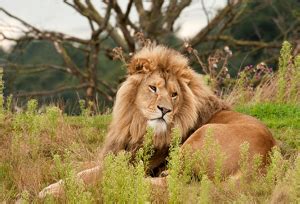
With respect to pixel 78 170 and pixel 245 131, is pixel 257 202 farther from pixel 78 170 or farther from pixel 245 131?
pixel 78 170

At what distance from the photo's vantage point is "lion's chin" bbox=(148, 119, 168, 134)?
6.09m

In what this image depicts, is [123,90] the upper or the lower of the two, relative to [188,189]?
upper

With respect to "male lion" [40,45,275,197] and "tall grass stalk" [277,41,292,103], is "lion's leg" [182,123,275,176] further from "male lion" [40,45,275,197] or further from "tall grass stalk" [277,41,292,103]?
"tall grass stalk" [277,41,292,103]

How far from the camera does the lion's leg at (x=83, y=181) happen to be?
17.0 feet

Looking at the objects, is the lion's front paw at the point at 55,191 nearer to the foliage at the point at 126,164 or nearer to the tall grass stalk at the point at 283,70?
the foliage at the point at 126,164

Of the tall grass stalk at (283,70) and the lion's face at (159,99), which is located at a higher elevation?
the lion's face at (159,99)

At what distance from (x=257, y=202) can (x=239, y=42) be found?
1478 centimetres

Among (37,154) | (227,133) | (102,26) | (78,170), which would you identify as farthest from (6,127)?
(102,26)

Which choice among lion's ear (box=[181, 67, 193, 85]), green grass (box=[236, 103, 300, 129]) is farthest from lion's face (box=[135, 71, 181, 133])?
green grass (box=[236, 103, 300, 129])

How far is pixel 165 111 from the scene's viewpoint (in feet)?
19.9

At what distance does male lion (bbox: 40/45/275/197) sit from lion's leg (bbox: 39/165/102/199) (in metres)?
0.03

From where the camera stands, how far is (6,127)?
780cm

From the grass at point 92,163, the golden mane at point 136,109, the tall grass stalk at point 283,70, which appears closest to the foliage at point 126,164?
the grass at point 92,163

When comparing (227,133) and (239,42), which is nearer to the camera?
(227,133)
